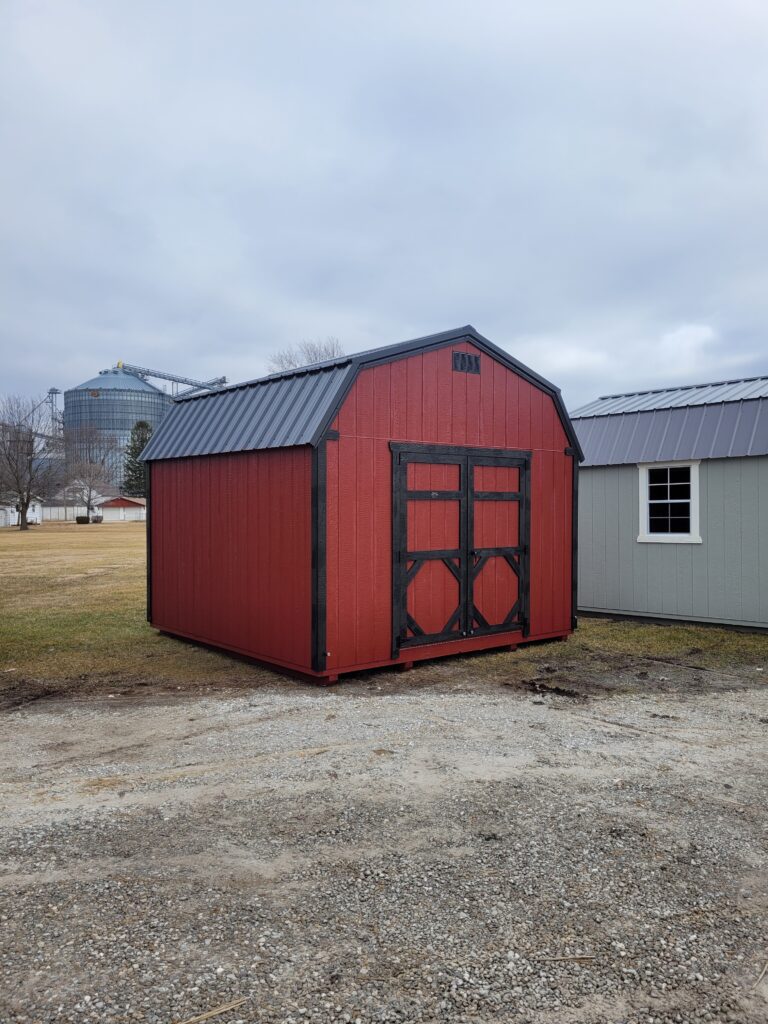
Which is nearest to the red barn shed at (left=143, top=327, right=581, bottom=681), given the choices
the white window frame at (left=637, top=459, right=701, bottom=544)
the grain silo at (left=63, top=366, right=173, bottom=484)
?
the white window frame at (left=637, top=459, right=701, bottom=544)

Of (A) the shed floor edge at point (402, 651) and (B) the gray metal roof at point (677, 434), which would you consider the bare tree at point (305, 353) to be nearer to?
(B) the gray metal roof at point (677, 434)

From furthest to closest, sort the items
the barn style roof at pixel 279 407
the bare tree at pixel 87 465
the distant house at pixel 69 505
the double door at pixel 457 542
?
the distant house at pixel 69 505, the bare tree at pixel 87 465, the double door at pixel 457 542, the barn style roof at pixel 279 407

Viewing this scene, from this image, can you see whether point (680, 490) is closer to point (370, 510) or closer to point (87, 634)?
point (370, 510)

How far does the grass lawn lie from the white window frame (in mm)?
1403

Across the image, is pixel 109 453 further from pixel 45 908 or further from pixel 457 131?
pixel 45 908

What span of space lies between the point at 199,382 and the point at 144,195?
9498 centimetres

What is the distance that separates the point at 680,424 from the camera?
12.2 metres

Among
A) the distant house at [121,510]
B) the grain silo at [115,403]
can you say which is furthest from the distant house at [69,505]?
the grain silo at [115,403]

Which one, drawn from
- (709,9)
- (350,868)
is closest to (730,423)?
(709,9)

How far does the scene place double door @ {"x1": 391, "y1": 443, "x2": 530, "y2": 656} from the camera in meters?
8.58

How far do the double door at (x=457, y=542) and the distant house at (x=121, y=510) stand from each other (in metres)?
57.0

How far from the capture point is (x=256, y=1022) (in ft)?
8.36

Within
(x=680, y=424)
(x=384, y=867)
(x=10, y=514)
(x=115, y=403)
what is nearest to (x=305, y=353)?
(x=10, y=514)

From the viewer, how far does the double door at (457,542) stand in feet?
28.1
